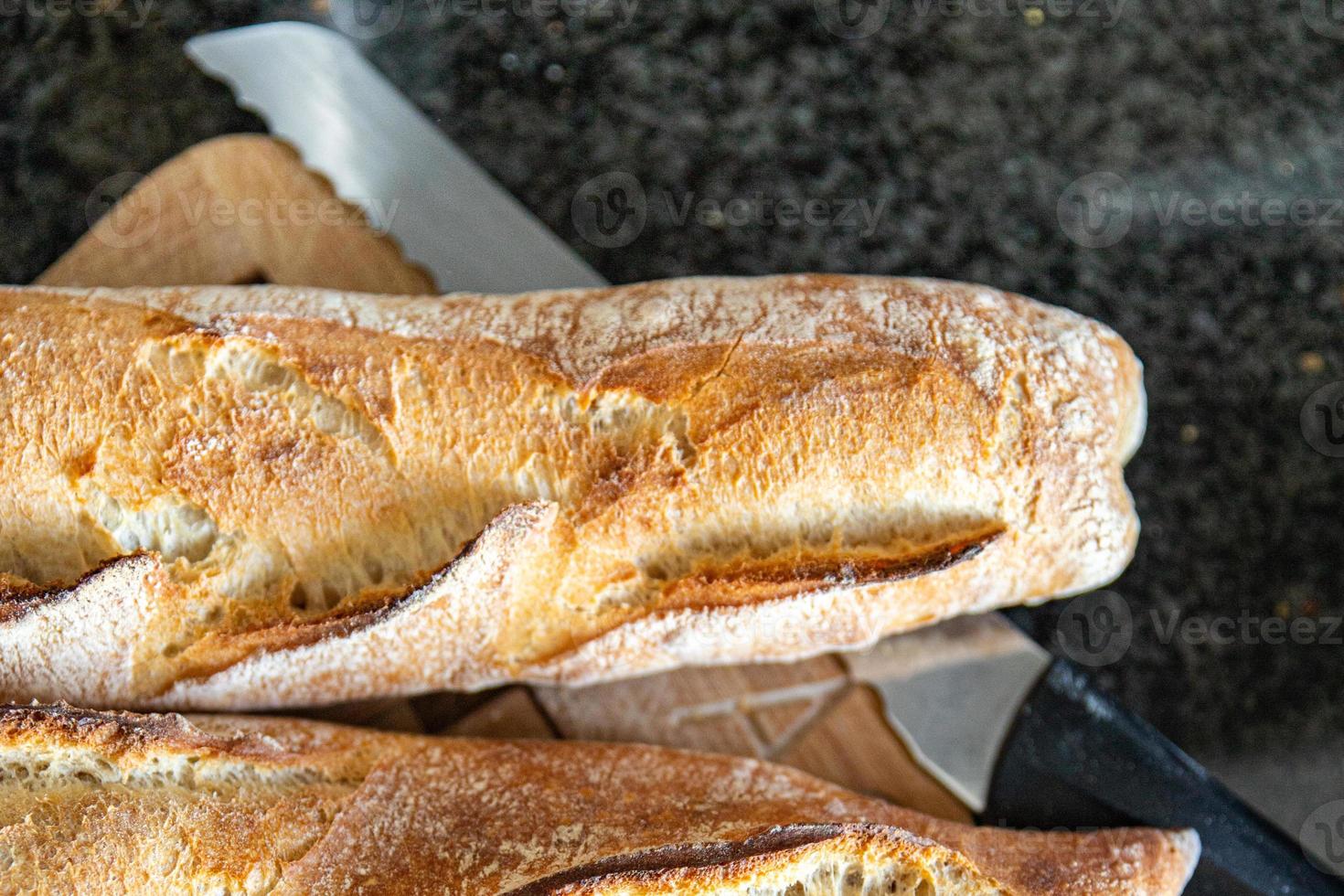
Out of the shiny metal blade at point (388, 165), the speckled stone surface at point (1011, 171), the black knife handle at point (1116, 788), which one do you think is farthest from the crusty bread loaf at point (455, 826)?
→ the shiny metal blade at point (388, 165)

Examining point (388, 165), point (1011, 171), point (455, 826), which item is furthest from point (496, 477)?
point (1011, 171)

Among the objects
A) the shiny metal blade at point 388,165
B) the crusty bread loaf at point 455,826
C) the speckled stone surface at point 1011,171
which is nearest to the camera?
the crusty bread loaf at point 455,826

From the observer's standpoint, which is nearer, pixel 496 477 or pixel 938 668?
pixel 496 477

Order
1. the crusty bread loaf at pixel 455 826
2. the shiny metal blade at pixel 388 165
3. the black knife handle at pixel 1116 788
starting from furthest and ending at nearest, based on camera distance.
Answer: the shiny metal blade at pixel 388 165
the black knife handle at pixel 1116 788
the crusty bread loaf at pixel 455 826

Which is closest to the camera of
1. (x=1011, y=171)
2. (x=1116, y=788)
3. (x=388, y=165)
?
(x=1116, y=788)

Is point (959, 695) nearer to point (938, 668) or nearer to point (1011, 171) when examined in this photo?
point (938, 668)

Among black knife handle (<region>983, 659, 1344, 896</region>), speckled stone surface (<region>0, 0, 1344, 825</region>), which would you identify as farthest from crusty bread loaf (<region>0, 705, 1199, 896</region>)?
speckled stone surface (<region>0, 0, 1344, 825</region>)

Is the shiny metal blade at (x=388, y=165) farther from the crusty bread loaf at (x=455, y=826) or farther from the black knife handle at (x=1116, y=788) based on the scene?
the black knife handle at (x=1116, y=788)
